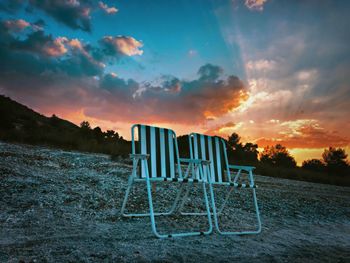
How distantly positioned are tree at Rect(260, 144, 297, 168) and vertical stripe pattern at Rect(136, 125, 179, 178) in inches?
846

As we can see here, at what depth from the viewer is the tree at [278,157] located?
2633 centimetres

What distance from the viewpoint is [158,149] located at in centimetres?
406

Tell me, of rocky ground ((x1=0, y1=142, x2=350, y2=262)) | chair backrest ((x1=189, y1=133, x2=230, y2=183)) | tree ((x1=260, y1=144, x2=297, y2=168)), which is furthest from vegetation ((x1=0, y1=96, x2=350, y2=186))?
chair backrest ((x1=189, y1=133, x2=230, y2=183))

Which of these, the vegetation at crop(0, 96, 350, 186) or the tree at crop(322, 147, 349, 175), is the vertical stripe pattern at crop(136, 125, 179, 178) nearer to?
the vegetation at crop(0, 96, 350, 186)

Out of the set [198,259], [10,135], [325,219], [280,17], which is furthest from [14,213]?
[10,135]

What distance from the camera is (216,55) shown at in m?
8.45

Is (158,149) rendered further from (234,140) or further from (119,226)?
(234,140)

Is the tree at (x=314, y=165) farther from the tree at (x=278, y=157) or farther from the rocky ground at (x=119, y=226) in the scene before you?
the rocky ground at (x=119, y=226)

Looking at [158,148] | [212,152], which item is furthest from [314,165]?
[158,148]

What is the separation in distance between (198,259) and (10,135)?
1237cm

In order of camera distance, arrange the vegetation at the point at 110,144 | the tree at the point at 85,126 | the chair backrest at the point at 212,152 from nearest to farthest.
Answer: the chair backrest at the point at 212,152 → the vegetation at the point at 110,144 → the tree at the point at 85,126

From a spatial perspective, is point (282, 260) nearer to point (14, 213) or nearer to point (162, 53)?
point (14, 213)

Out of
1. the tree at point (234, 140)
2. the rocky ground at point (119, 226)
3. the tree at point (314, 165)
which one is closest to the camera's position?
the rocky ground at point (119, 226)

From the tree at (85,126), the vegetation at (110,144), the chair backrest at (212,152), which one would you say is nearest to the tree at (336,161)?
the vegetation at (110,144)
